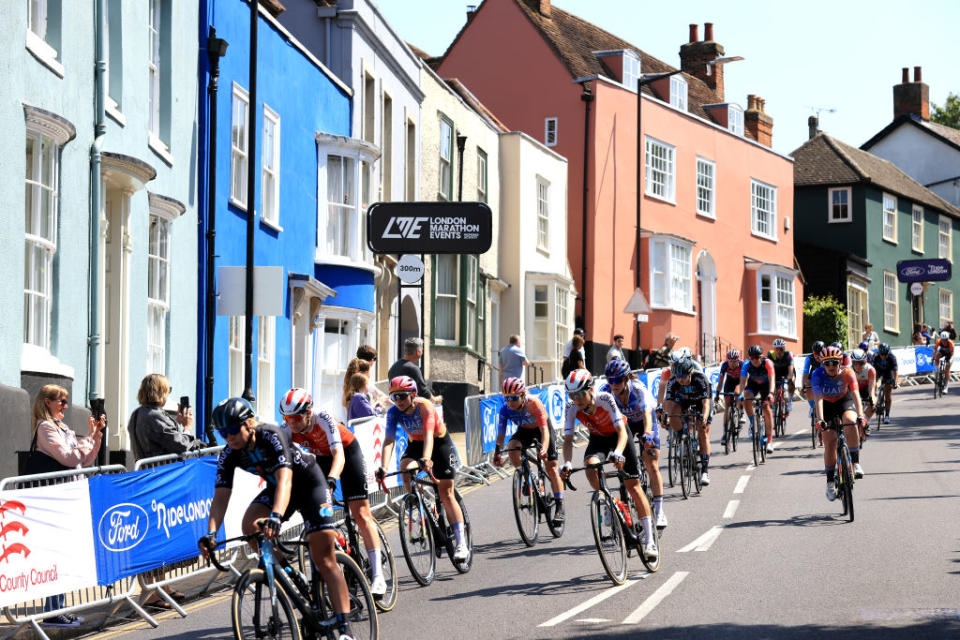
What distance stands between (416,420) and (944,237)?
2247 inches

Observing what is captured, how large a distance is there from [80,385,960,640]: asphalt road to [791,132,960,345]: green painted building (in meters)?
38.3

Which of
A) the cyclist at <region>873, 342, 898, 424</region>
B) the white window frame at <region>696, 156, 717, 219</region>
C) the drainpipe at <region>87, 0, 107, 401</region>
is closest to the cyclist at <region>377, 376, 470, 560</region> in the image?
the drainpipe at <region>87, 0, 107, 401</region>

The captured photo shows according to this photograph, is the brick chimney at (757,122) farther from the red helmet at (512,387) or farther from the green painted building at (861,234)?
the red helmet at (512,387)

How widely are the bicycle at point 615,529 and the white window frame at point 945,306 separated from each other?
182 feet

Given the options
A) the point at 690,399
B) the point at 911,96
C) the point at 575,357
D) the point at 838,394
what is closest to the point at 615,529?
the point at 838,394

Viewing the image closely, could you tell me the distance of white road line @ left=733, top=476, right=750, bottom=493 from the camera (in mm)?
19484

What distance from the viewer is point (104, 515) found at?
11062 millimetres

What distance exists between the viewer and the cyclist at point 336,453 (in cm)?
1031

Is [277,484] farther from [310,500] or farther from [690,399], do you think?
[690,399]

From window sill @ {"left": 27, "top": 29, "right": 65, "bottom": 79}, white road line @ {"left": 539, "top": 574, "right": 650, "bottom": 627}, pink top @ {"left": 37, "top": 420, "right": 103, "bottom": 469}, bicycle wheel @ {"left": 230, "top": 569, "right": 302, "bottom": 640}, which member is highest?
window sill @ {"left": 27, "top": 29, "right": 65, "bottom": 79}

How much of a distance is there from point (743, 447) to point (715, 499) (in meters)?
7.66

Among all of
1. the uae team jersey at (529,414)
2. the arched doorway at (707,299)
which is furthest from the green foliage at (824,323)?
the uae team jersey at (529,414)

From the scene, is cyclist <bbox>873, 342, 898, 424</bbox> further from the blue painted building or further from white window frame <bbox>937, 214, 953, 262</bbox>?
white window frame <bbox>937, 214, 953, 262</bbox>

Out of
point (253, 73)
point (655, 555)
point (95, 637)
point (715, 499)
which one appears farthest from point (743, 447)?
point (95, 637)
